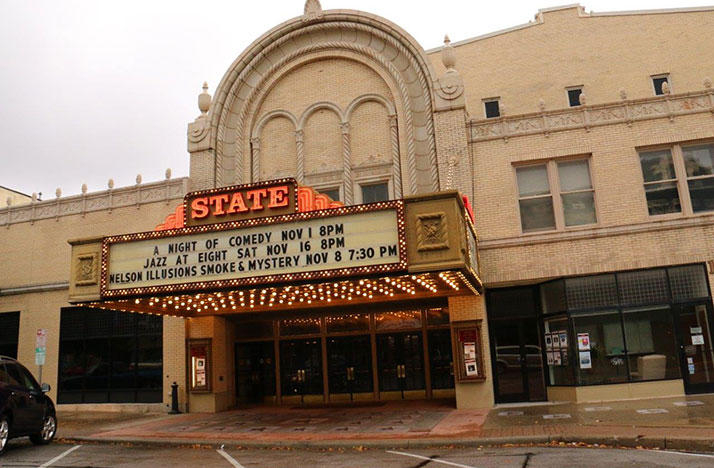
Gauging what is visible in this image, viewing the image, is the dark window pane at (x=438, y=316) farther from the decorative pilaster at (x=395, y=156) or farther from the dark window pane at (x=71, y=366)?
the dark window pane at (x=71, y=366)

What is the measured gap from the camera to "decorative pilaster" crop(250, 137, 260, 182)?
2217 cm

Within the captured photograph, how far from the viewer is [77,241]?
17.1 metres

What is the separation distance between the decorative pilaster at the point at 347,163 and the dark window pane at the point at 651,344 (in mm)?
9409

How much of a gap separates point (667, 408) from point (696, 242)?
5.42m

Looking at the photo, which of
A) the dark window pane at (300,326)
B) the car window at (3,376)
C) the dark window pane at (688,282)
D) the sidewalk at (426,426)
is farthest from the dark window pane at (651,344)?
the car window at (3,376)

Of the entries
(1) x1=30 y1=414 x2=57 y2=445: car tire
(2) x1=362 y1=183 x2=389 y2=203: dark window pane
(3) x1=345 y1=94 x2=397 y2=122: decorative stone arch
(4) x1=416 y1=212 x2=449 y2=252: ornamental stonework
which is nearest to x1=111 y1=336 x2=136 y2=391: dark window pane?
(1) x1=30 y1=414 x2=57 y2=445: car tire

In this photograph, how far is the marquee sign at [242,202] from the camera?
15.7m

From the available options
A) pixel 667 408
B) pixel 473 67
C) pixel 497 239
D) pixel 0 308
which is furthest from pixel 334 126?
pixel 0 308

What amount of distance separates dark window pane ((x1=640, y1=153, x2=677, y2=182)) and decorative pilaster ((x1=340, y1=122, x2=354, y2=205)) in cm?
924

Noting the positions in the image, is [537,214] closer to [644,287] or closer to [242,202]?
[644,287]

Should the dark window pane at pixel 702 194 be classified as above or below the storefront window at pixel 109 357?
above

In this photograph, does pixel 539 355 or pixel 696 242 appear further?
pixel 539 355

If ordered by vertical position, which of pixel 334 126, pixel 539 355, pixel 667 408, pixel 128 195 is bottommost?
pixel 667 408

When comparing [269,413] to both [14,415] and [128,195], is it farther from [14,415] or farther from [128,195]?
[128,195]
